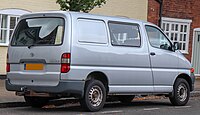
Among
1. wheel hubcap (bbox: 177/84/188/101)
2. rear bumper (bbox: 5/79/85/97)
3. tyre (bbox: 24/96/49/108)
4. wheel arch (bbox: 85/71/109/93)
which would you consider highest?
wheel arch (bbox: 85/71/109/93)

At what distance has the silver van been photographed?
11562 mm

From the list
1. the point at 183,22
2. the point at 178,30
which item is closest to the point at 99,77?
the point at 178,30

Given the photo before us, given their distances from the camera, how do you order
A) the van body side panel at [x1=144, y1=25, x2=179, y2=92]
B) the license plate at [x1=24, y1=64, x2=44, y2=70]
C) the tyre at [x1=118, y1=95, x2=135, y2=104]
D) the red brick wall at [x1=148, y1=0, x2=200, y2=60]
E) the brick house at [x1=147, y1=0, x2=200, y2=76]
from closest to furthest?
the license plate at [x1=24, y1=64, x2=44, y2=70], the van body side panel at [x1=144, y1=25, x2=179, y2=92], the tyre at [x1=118, y1=95, x2=135, y2=104], the red brick wall at [x1=148, y1=0, x2=200, y2=60], the brick house at [x1=147, y1=0, x2=200, y2=76]

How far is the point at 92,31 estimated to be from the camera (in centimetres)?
1209

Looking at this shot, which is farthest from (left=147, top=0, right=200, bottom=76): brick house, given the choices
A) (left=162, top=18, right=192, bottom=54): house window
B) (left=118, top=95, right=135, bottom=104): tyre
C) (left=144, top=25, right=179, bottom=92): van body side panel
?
(left=144, top=25, right=179, bottom=92): van body side panel

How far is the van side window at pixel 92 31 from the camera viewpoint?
11836 mm

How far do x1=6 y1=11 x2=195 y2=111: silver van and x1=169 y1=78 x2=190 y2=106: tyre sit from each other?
63cm

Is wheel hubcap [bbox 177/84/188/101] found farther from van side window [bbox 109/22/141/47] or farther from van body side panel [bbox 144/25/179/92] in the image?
van side window [bbox 109/22/141/47]

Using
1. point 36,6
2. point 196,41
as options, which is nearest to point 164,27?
point 196,41

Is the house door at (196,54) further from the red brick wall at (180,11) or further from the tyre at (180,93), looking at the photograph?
the tyre at (180,93)

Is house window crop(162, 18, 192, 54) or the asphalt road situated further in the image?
house window crop(162, 18, 192, 54)

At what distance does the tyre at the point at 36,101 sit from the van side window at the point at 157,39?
3071 millimetres

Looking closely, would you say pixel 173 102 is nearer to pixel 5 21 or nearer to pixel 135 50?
pixel 135 50

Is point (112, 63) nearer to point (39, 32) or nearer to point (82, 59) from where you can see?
point (82, 59)
